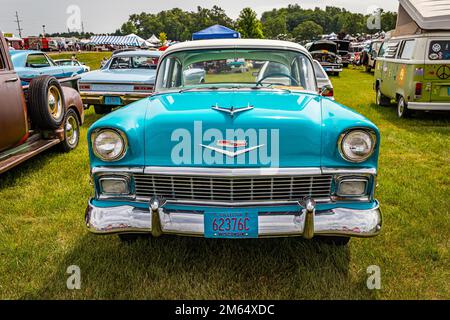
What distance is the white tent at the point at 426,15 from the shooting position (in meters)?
7.35

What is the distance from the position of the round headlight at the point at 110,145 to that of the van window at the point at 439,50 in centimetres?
678

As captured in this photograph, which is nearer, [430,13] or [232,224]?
[232,224]

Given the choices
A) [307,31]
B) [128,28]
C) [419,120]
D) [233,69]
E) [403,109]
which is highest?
[128,28]

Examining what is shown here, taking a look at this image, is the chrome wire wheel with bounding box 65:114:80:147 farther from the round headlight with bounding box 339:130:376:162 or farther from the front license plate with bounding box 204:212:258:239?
the round headlight with bounding box 339:130:376:162

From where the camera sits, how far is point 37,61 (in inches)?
401

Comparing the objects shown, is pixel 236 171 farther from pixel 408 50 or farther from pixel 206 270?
pixel 408 50

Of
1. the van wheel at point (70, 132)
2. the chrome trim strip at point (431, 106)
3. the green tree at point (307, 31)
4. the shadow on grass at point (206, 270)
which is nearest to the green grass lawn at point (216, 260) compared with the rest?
the shadow on grass at point (206, 270)

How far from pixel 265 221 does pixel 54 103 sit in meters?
4.15

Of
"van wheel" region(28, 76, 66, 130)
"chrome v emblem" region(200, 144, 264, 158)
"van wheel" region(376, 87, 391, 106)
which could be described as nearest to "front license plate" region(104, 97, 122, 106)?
"van wheel" region(28, 76, 66, 130)

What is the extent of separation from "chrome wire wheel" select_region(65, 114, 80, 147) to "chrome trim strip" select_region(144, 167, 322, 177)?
405 cm

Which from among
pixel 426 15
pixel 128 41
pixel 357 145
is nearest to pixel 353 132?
pixel 357 145

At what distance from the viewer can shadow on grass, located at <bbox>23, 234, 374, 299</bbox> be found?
269 cm

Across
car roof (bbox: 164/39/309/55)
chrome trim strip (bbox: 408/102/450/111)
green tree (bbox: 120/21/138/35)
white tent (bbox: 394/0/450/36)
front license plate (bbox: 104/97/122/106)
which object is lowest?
chrome trim strip (bbox: 408/102/450/111)
